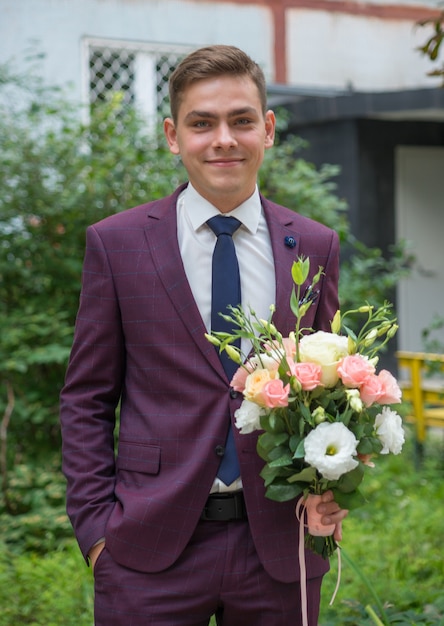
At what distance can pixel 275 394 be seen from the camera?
2.19m

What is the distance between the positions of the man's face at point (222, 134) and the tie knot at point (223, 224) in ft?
0.15

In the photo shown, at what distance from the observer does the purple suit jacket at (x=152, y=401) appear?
8.08ft

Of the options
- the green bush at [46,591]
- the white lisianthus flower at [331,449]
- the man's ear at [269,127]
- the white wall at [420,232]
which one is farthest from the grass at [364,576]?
the white wall at [420,232]

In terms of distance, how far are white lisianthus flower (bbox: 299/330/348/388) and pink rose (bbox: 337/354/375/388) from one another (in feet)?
0.08

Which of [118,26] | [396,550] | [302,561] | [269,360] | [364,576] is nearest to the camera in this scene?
[269,360]

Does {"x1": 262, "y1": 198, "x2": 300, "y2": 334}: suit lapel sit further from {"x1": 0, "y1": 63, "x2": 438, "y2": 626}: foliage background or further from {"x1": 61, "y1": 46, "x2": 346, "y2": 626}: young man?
{"x1": 0, "y1": 63, "x2": 438, "y2": 626}: foliage background

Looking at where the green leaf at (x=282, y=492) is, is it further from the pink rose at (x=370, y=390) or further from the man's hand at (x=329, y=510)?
the pink rose at (x=370, y=390)

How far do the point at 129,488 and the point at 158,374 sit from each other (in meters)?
0.30

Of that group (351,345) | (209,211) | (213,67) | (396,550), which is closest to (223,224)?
(209,211)

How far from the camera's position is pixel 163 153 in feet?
20.6

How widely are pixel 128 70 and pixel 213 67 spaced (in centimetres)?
800

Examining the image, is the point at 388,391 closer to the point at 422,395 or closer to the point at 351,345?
the point at 351,345

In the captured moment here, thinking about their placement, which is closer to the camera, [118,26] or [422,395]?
[422,395]

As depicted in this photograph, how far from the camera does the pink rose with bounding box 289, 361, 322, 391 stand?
7.27 feet
